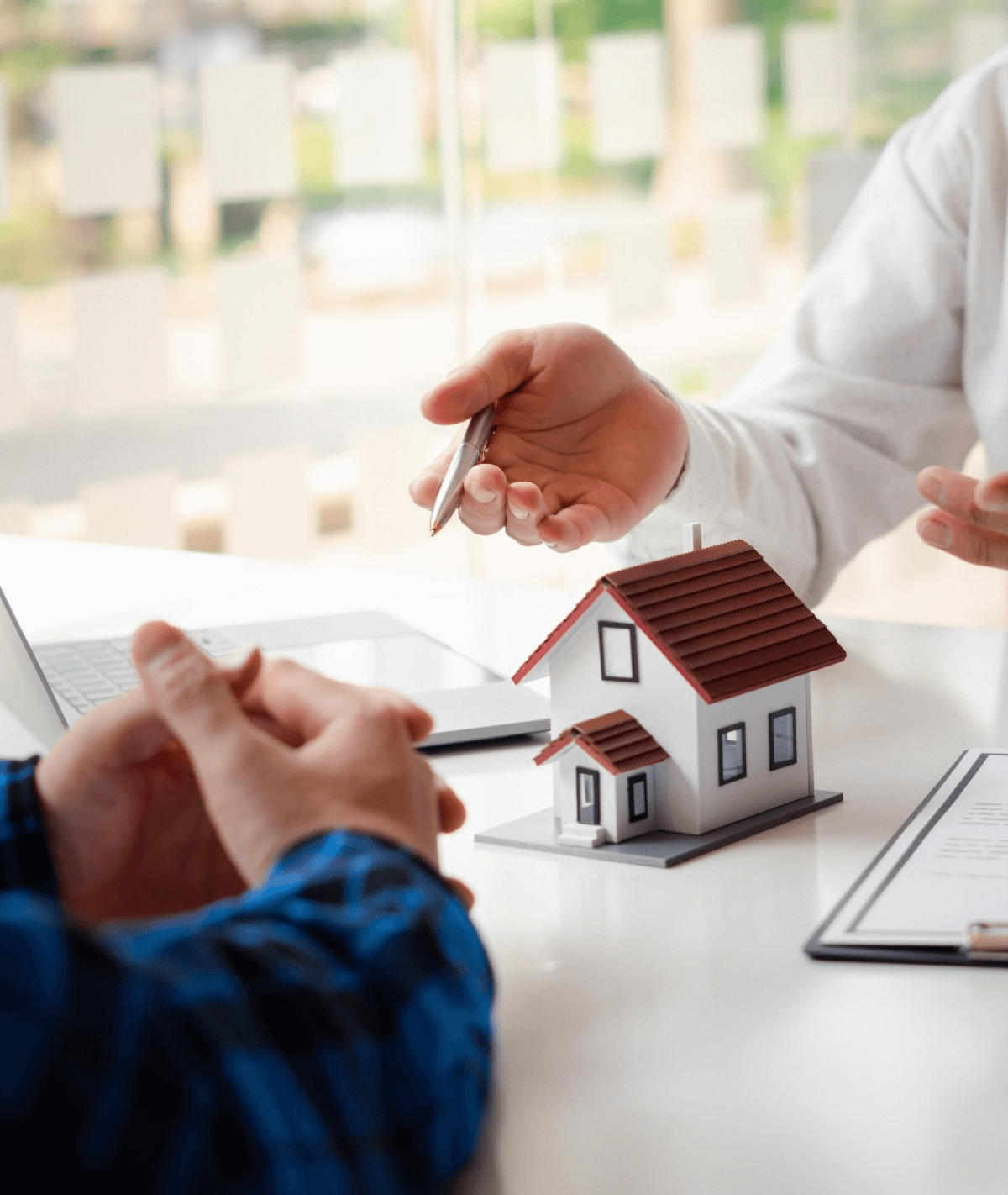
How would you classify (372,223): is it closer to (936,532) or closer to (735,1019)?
(936,532)

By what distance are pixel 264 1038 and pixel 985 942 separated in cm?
28

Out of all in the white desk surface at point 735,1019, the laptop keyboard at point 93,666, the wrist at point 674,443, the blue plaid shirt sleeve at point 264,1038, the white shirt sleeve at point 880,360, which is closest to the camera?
the blue plaid shirt sleeve at point 264,1038

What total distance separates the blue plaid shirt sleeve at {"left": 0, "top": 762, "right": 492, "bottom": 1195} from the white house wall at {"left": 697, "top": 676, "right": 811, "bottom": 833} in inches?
8.5

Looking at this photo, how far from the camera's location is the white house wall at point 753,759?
0.65m

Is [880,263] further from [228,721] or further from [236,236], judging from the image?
[236,236]

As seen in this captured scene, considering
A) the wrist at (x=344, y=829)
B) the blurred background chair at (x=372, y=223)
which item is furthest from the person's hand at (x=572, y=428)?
the blurred background chair at (x=372, y=223)

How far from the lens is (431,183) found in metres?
3.31

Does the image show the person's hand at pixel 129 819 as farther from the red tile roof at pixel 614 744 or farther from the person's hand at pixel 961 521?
the person's hand at pixel 961 521

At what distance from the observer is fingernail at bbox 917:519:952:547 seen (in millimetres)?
772

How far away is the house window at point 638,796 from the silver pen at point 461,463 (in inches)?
7.5

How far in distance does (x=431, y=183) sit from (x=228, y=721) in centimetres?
301

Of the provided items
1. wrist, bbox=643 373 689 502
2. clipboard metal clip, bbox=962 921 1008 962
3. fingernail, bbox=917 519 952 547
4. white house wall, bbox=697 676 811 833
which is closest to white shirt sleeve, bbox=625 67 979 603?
wrist, bbox=643 373 689 502

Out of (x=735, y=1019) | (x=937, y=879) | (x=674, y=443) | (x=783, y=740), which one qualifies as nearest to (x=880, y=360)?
(x=674, y=443)

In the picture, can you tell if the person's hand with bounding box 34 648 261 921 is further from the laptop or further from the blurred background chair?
the blurred background chair
